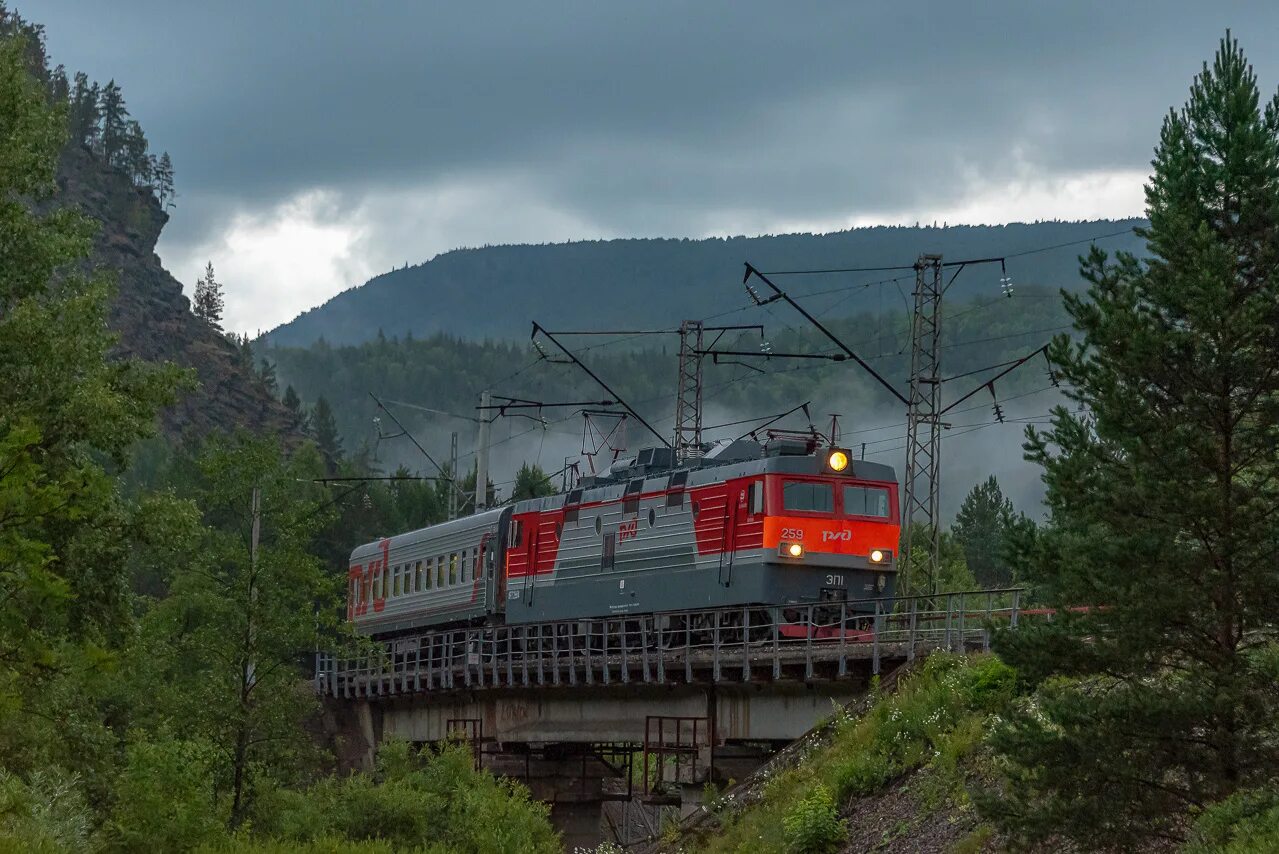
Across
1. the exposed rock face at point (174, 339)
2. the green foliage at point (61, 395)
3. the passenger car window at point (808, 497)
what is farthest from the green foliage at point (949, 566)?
the exposed rock face at point (174, 339)

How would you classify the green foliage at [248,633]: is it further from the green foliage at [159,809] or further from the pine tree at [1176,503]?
the pine tree at [1176,503]

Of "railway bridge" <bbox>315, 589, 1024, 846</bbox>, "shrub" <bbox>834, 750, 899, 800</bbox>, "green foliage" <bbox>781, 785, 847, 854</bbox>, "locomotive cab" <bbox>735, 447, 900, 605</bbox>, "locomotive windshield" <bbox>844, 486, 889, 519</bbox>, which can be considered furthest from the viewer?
"locomotive windshield" <bbox>844, 486, 889, 519</bbox>

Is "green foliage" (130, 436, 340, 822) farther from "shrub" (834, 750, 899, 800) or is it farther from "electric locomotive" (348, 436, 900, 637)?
"shrub" (834, 750, 899, 800)

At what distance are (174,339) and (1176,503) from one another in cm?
17548

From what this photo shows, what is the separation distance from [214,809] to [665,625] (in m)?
11.3

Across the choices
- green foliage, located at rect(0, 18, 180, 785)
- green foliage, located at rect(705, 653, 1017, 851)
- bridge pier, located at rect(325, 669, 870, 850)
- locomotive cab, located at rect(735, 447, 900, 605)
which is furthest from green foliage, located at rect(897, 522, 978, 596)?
green foliage, located at rect(0, 18, 180, 785)

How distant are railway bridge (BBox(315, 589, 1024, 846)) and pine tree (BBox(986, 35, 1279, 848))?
5.08 feet

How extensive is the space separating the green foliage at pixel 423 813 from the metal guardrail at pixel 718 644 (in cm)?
332

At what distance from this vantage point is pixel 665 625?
1599 inches

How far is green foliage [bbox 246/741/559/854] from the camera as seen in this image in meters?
36.8

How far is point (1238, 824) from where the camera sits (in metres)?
16.8

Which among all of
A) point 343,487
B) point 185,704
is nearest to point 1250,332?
point 185,704

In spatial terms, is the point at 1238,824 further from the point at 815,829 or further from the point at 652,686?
the point at 652,686

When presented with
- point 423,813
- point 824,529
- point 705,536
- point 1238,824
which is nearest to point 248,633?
point 423,813
